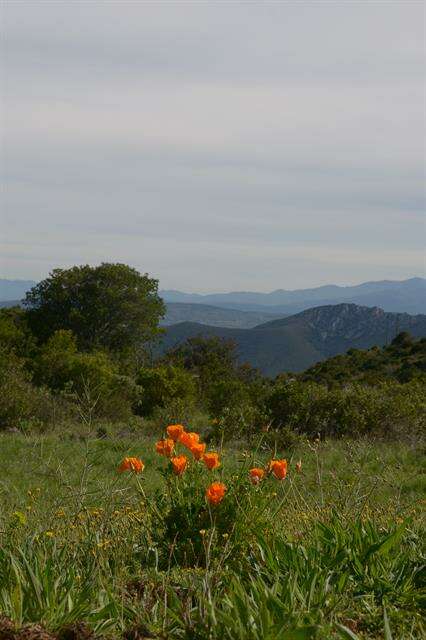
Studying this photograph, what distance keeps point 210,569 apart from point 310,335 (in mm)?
120609

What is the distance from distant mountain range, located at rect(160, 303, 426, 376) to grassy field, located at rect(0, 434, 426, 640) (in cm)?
9243

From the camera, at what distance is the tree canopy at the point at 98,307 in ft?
91.7

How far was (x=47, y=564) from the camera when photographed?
9.88 ft

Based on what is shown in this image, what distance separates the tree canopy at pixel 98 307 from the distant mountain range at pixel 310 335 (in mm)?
69789

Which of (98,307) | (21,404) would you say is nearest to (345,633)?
(21,404)

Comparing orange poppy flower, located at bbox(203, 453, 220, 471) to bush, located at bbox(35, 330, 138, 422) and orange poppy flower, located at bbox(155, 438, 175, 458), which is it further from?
bush, located at bbox(35, 330, 138, 422)

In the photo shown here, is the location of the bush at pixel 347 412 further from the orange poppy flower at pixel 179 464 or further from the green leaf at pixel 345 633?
the green leaf at pixel 345 633

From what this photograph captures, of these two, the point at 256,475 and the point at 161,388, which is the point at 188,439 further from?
the point at 161,388

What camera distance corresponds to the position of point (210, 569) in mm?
3438

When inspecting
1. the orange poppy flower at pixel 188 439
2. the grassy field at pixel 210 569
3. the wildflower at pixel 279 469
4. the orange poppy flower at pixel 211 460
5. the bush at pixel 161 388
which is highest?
the orange poppy flower at pixel 188 439

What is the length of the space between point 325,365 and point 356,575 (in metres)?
28.5

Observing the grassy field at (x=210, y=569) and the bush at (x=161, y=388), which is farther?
the bush at (x=161, y=388)

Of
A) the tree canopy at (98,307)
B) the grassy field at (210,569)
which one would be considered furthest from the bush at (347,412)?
the tree canopy at (98,307)

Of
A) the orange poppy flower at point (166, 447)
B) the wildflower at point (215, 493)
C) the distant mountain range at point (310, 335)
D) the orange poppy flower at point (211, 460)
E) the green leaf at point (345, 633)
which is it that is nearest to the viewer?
the green leaf at point (345, 633)
